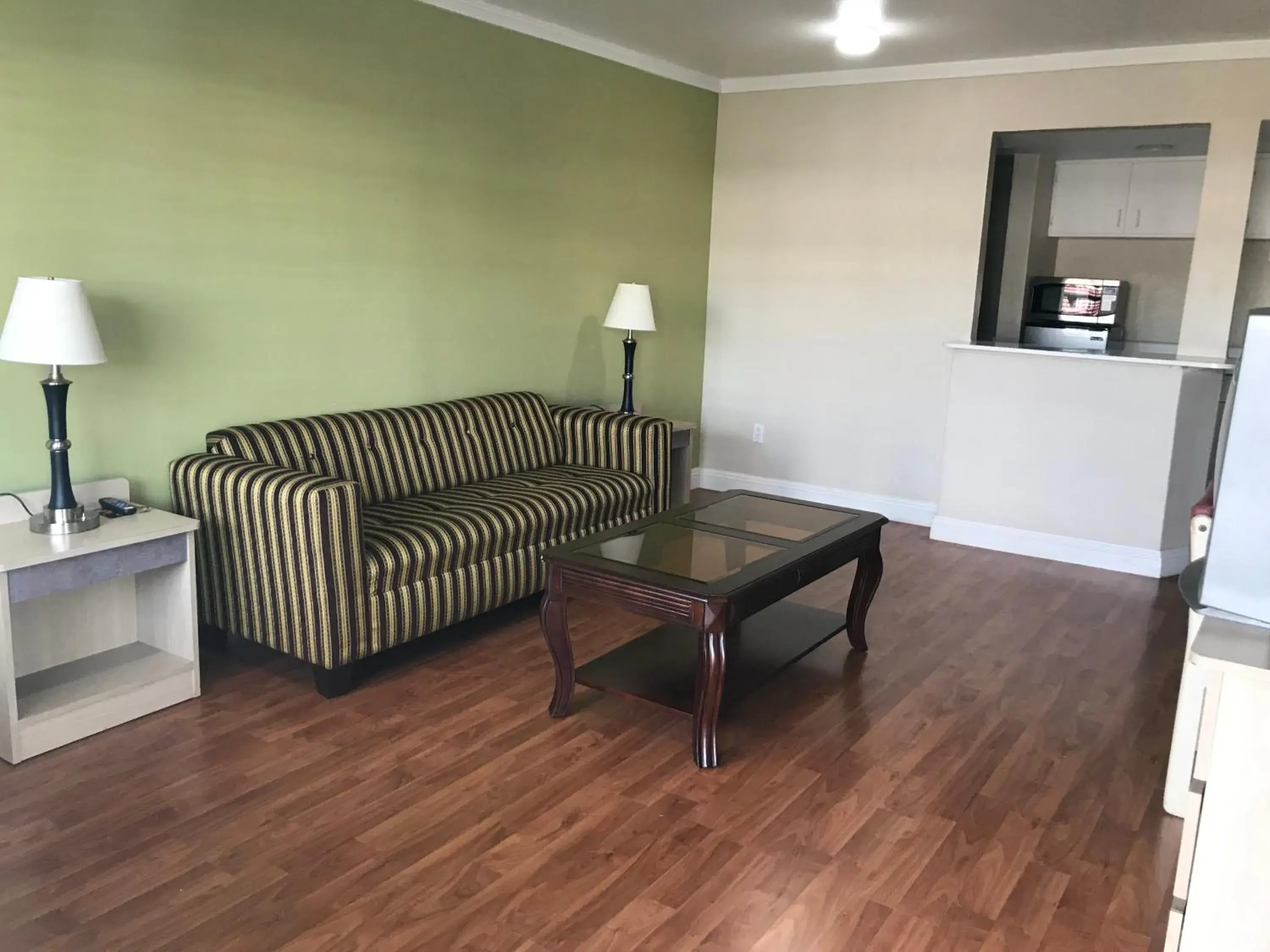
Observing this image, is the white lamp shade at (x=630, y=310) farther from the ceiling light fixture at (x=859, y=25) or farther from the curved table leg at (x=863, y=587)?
the curved table leg at (x=863, y=587)

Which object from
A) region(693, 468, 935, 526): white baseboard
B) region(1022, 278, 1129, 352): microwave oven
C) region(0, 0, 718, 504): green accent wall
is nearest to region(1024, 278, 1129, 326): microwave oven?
region(1022, 278, 1129, 352): microwave oven

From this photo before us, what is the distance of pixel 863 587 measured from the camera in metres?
3.44

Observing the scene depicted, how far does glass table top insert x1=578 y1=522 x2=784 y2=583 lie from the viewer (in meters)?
2.79

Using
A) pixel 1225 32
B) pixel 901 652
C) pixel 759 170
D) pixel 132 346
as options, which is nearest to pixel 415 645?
pixel 132 346

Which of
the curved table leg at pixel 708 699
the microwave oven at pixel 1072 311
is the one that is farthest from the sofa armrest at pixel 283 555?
the microwave oven at pixel 1072 311

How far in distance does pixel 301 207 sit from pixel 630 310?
1.71m

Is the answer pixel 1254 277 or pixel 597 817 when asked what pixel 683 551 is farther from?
pixel 1254 277

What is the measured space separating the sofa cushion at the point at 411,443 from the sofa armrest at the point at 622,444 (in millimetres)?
88

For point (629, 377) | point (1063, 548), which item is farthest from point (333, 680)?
point (1063, 548)

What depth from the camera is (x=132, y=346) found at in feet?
10.3

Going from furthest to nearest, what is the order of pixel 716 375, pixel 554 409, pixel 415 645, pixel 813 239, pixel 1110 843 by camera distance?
1. pixel 716 375
2. pixel 813 239
3. pixel 554 409
4. pixel 415 645
5. pixel 1110 843

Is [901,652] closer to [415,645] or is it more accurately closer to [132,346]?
[415,645]

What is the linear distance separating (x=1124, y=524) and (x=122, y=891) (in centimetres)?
423

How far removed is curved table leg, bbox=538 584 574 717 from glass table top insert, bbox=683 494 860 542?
70 centimetres
